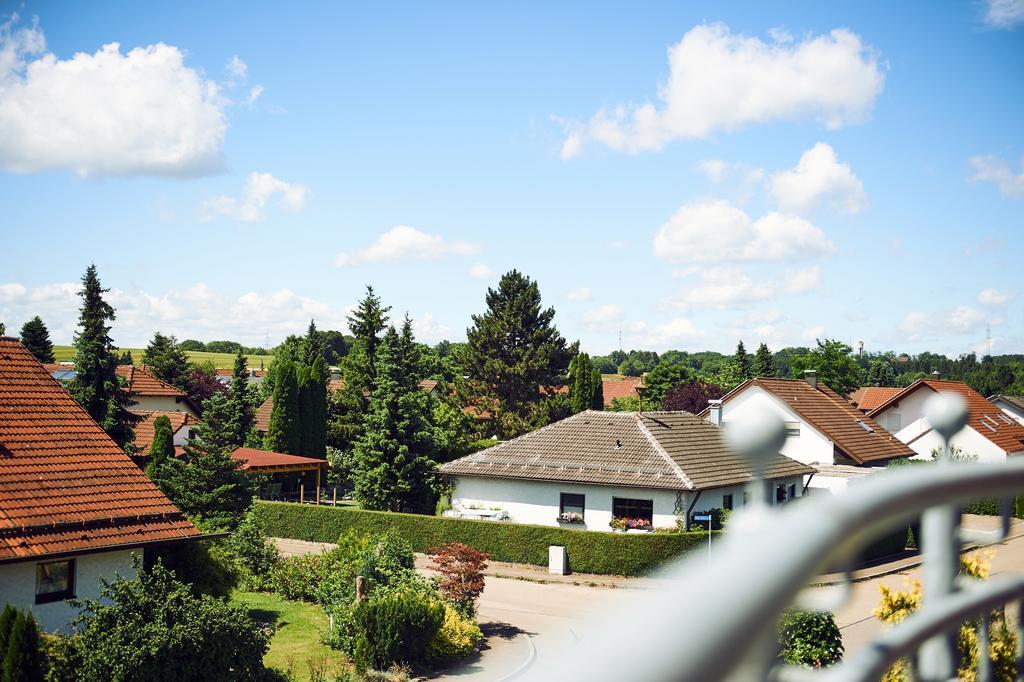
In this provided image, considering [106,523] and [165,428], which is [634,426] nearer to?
[165,428]

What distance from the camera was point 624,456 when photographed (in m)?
33.8

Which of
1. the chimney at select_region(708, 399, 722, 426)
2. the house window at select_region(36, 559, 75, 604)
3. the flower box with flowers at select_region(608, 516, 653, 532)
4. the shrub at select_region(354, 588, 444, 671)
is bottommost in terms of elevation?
the shrub at select_region(354, 588, 444, 671)

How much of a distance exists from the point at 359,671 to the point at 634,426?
63.9ft

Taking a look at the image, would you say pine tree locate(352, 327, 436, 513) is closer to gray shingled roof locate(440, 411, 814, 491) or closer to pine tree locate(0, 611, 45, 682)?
gray shingled roof locate(440, 411, 814, 491)

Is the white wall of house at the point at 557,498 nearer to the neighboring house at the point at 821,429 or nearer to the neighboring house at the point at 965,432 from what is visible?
the neighboring house at the point at 821,429

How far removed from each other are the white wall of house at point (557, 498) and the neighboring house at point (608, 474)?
36 millimetres

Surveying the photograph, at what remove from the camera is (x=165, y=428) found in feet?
116

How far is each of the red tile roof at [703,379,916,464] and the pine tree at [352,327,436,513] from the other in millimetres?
16549

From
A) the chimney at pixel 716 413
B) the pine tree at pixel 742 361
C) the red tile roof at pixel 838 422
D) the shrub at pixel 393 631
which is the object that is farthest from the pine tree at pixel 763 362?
the shrub at pixel 393 631

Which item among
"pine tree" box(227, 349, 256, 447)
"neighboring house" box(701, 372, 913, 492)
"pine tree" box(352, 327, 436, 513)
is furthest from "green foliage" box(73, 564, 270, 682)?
"pine tree" box(227, 349, 256, 447)

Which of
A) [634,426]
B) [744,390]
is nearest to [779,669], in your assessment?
[634,426]

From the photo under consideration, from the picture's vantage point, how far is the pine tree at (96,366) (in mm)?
34844

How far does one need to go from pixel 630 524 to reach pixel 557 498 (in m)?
3.28

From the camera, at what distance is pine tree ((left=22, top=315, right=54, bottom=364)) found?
6838 cm
